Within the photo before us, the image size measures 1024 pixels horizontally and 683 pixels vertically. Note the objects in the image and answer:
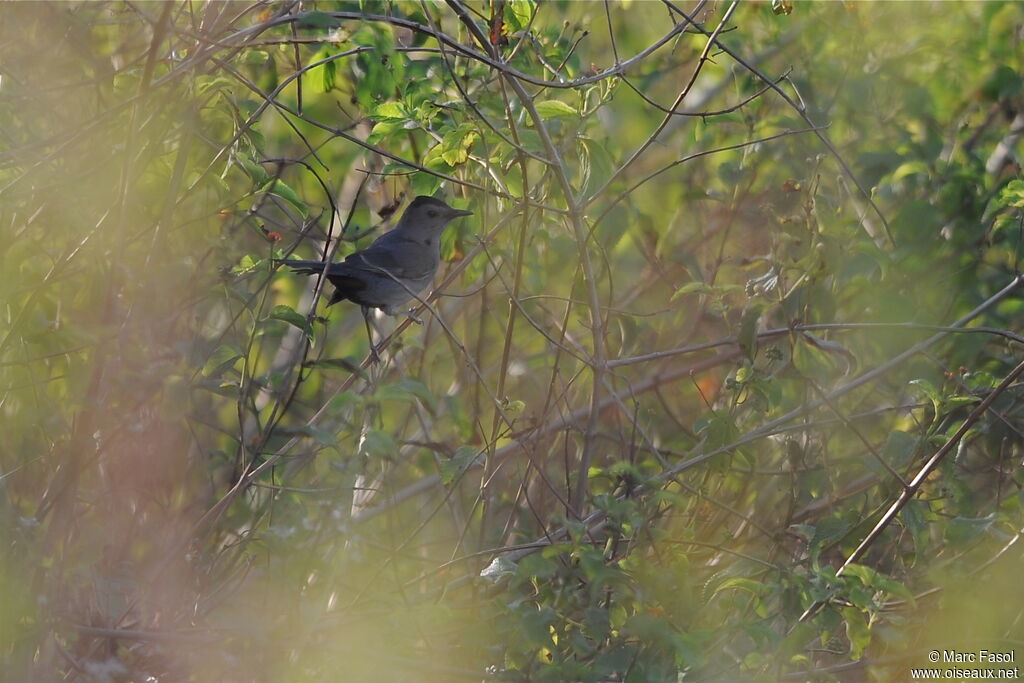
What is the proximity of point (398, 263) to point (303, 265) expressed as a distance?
1.25m

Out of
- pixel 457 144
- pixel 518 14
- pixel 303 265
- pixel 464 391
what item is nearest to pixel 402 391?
pixel 457 144

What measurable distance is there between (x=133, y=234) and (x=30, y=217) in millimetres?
336

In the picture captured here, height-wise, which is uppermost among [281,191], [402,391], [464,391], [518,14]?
[518,14]

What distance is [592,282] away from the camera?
3.43 meters

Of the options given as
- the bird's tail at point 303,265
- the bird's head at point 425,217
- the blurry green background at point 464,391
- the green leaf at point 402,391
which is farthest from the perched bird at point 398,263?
the green leaf at point 402,391

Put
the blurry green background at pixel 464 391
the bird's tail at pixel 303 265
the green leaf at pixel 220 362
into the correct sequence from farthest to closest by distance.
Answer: the bird's tail at pixel 303 265 < the green leaf at pixel 220 362 < the blurry green background at pixel 464 391

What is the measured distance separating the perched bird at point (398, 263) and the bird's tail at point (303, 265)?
14.9 inches

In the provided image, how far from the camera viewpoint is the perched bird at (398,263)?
4777 millimetres

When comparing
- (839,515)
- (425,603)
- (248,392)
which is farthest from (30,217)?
(839,515)

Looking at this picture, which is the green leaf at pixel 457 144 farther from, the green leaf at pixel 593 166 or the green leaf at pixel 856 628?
the green leaf at pixel 856 628

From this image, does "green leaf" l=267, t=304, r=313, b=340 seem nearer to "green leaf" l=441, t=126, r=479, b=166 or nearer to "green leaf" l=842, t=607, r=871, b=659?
"green leaf" l=441, t=126, r=479, b=166

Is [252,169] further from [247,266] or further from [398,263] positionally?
[398,263]

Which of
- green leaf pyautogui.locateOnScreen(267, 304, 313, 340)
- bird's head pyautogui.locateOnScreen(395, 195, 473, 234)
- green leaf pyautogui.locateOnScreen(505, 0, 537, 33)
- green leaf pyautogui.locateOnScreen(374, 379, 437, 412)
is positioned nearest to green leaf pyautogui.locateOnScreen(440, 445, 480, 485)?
green leaf pyautogui.locateOnScreen(374, 379, 437, 412)

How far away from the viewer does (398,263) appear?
520cm
